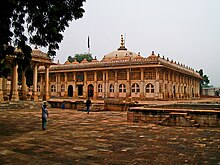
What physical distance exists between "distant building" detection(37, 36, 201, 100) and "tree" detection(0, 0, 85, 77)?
76.1 ft

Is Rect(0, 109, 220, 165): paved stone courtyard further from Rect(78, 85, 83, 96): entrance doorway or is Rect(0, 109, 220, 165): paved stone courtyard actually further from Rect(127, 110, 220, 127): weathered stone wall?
Rect(78, 85, 83, 96): entrance doorway

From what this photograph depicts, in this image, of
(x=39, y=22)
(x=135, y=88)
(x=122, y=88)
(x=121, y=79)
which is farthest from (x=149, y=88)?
(x=39, y=22)

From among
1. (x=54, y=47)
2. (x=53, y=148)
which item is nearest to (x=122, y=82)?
(x=54, y=47)

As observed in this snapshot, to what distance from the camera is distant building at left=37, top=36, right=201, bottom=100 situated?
110ft

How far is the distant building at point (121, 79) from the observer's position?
110ft

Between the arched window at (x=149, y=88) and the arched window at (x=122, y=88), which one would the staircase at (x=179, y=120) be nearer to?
the arched window at (x=149, y=88)

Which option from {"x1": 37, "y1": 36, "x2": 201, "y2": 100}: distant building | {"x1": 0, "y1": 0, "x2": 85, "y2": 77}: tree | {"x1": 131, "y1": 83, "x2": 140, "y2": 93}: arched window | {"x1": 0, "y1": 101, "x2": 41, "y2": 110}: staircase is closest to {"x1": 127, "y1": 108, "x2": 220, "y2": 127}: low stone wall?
{"x1": 0, "y1": 0, "x2": 85, "y2": 77}: tree

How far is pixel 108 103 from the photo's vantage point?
23.0 meters

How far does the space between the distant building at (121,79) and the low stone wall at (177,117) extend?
1915cm

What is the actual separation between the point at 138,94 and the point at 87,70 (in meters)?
9.62

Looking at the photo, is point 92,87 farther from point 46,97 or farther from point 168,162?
point 168,162

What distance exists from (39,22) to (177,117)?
7.93 m

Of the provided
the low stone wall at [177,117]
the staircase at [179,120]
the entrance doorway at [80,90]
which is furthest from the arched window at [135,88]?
the staircase at [179,120]

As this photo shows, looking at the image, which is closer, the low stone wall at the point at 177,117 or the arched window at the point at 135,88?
the low stone wall at the point at 177,117
